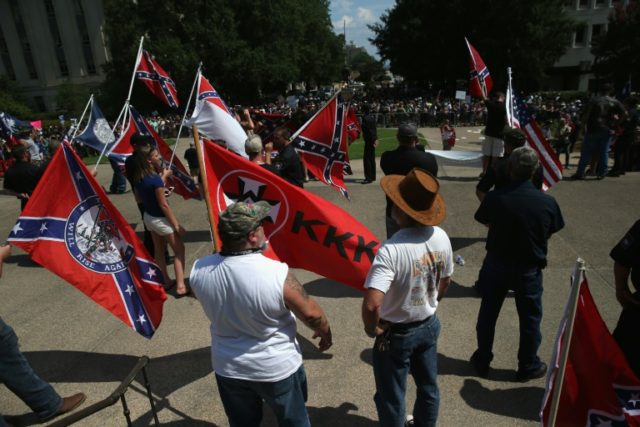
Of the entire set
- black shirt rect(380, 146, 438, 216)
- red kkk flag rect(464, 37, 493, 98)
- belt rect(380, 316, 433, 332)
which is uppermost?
red kkk flag rect(464, 37, 493, 98)

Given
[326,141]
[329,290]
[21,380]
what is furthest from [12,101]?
[21,380]

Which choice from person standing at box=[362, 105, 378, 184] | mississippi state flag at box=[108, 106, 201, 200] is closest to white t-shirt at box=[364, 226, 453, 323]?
mississippi state flag at box=[108, 106, 201, 200]

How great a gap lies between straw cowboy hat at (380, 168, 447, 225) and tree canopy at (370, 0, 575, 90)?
39.3m

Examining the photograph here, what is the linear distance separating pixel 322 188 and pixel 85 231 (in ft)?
24.2

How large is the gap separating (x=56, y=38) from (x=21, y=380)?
6035 centimetres

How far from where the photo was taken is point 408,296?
2531mm

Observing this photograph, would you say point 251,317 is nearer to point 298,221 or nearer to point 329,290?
point 298,221

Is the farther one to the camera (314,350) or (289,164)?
(289,164)

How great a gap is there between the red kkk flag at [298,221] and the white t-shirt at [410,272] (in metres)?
0.85

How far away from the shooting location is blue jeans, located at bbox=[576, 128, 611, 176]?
30.8ft

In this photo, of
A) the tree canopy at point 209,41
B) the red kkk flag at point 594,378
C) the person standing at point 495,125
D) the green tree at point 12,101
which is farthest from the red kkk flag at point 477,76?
the green tree at point 12,101

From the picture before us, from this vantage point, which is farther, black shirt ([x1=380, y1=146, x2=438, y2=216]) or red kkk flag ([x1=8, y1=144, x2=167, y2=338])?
black shirt ([x1=380, y1=146, x2=438, y2=216])

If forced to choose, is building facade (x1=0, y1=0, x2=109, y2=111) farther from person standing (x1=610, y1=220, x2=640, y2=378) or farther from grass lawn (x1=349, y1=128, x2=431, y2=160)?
person standing (x1=610, y1=220, x2=640, y2=378)

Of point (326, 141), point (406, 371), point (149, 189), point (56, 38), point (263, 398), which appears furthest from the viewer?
point (56, 38)
